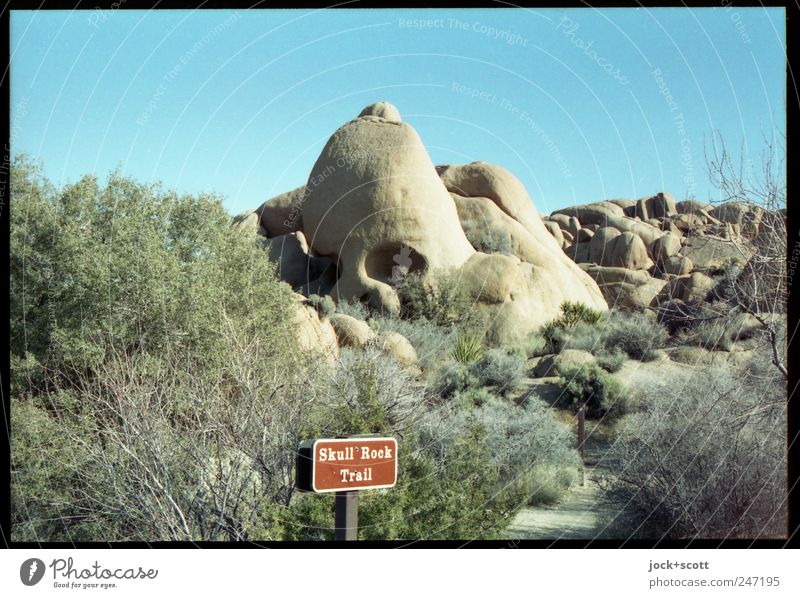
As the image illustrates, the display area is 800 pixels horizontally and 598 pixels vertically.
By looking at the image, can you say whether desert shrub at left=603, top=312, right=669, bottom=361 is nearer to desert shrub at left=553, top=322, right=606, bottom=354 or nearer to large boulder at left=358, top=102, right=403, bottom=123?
desert shrub at left=553, top=322, right=606, bottom=354

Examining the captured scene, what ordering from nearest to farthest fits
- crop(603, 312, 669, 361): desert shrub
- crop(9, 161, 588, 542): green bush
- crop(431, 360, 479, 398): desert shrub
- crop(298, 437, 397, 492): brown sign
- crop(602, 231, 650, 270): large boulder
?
1. crop(298, 437, 397, 492): brown sign
2. crop(9, 161, 588, 542): green bush
3. crop(431, 360, 479, 398): desert shrub
4. crop(603, 312, 669, 361): desert shrub
5. crop(602, 231, 650, 270): large boulder

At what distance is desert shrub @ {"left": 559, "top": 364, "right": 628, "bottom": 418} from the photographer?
1661cm

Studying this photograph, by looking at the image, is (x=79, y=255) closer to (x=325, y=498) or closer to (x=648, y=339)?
(x=325, y=498)

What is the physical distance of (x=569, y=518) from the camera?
34.8ft

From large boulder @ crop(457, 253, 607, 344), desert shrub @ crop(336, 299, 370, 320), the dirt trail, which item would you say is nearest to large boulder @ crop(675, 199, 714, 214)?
Result: large boulder @ crop(457, 253, 607, 344)

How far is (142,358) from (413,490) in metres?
5.20

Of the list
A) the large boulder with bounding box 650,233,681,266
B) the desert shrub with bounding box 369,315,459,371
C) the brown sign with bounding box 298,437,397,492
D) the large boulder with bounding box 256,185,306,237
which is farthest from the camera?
the large boulder with bounding box 650,233,681,266

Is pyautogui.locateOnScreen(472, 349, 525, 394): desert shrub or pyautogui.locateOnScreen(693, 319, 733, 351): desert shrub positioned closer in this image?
pyautogui.locateOnScreen(472, 349, 525, 394): desert shrub

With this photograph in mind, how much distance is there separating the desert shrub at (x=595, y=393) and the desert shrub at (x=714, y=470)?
5.70m

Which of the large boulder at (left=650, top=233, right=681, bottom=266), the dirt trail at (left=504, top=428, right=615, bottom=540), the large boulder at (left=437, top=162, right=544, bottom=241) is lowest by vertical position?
the dirt trail at (left=504, top=428, right=615, bottom=540)

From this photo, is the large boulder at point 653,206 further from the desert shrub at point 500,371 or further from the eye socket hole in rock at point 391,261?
the desert shrub at point 500,371

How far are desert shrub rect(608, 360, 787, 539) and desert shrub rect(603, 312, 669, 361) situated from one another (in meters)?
10.3

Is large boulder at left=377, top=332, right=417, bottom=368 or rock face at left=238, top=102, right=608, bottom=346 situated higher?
rock face at left=238, top=102, right=608, bottom=346
